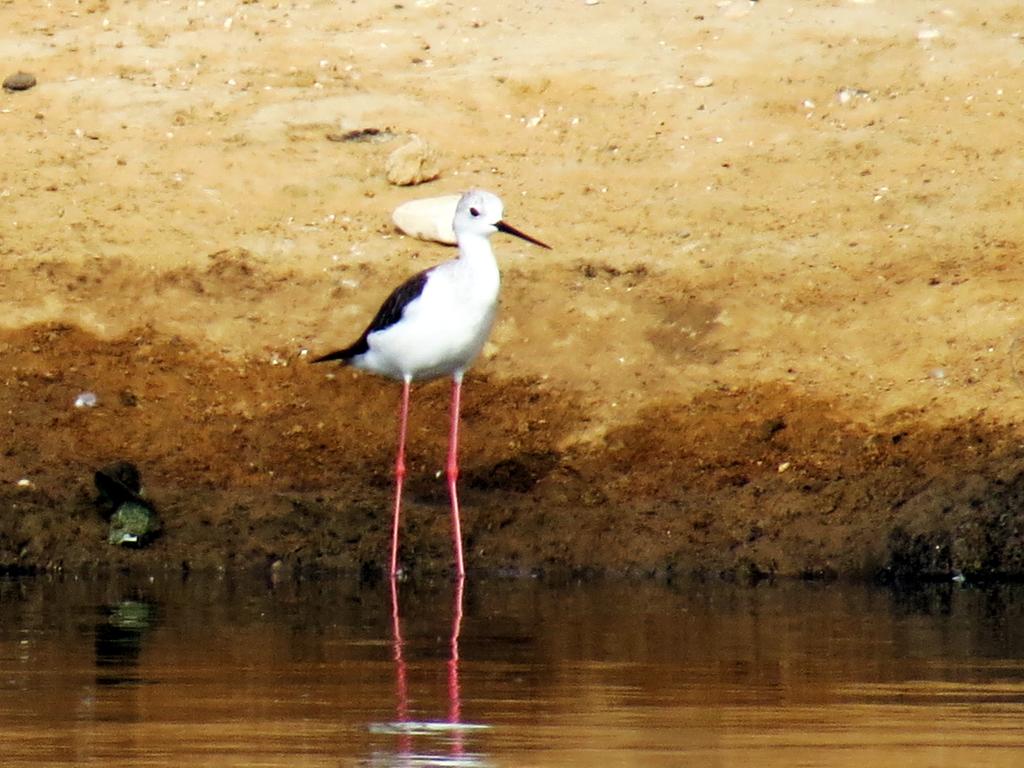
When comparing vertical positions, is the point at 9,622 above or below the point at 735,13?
below

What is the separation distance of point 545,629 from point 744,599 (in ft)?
4.03

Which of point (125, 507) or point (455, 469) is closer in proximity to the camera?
point (125, 507)

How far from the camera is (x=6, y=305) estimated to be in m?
11.4

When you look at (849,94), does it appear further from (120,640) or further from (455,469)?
(120,640)

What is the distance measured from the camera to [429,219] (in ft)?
40.1

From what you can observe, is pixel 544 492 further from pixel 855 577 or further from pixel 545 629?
pixel 545 629

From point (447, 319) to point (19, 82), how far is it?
4.93 meters

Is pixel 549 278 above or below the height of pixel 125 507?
above

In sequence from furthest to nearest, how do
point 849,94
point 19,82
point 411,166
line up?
point 19,82 < point 849,94 < point 411,166

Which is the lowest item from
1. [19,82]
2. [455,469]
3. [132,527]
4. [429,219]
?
[132,527]

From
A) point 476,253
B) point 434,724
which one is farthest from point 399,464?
point 434,724

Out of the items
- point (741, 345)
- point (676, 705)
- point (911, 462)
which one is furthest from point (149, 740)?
point (741, 345)

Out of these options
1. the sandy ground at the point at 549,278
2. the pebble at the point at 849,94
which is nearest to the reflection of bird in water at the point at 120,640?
the sandy ground at the point at 549,278

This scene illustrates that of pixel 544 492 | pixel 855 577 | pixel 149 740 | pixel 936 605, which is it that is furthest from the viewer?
pixel 544 492
